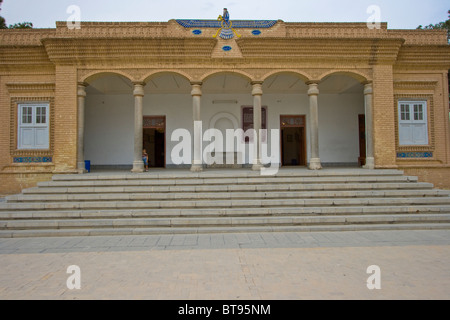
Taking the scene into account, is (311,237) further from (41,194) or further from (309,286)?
(41,194)

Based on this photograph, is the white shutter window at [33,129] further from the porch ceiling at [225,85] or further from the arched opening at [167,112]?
the arched opening at [167,112]

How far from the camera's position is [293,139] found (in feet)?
56.4

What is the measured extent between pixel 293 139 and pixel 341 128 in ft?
9.34

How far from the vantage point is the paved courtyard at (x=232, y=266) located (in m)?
4.02

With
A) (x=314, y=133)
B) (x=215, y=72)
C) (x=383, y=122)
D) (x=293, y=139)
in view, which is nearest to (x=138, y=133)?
(x=215, y=72)

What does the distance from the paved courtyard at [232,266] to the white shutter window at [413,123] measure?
571cm

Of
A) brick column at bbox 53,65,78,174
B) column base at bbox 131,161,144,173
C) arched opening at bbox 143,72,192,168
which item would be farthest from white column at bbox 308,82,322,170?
brick column at bbox 53,65,78,174

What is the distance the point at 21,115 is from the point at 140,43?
16.7 feet

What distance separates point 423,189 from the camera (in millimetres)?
9305

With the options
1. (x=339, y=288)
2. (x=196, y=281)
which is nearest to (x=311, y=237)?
Answer: (x=339, y=288)

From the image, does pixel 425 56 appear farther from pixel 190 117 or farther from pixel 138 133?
pixel 138 133

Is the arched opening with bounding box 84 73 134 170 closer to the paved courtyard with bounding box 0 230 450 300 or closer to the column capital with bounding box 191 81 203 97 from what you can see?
the column capital with bounding box 191 81 203 97

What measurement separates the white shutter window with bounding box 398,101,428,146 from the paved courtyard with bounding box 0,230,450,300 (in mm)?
5705

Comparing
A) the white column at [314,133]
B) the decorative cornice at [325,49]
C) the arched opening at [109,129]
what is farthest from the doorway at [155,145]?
the white column at [314,133]
